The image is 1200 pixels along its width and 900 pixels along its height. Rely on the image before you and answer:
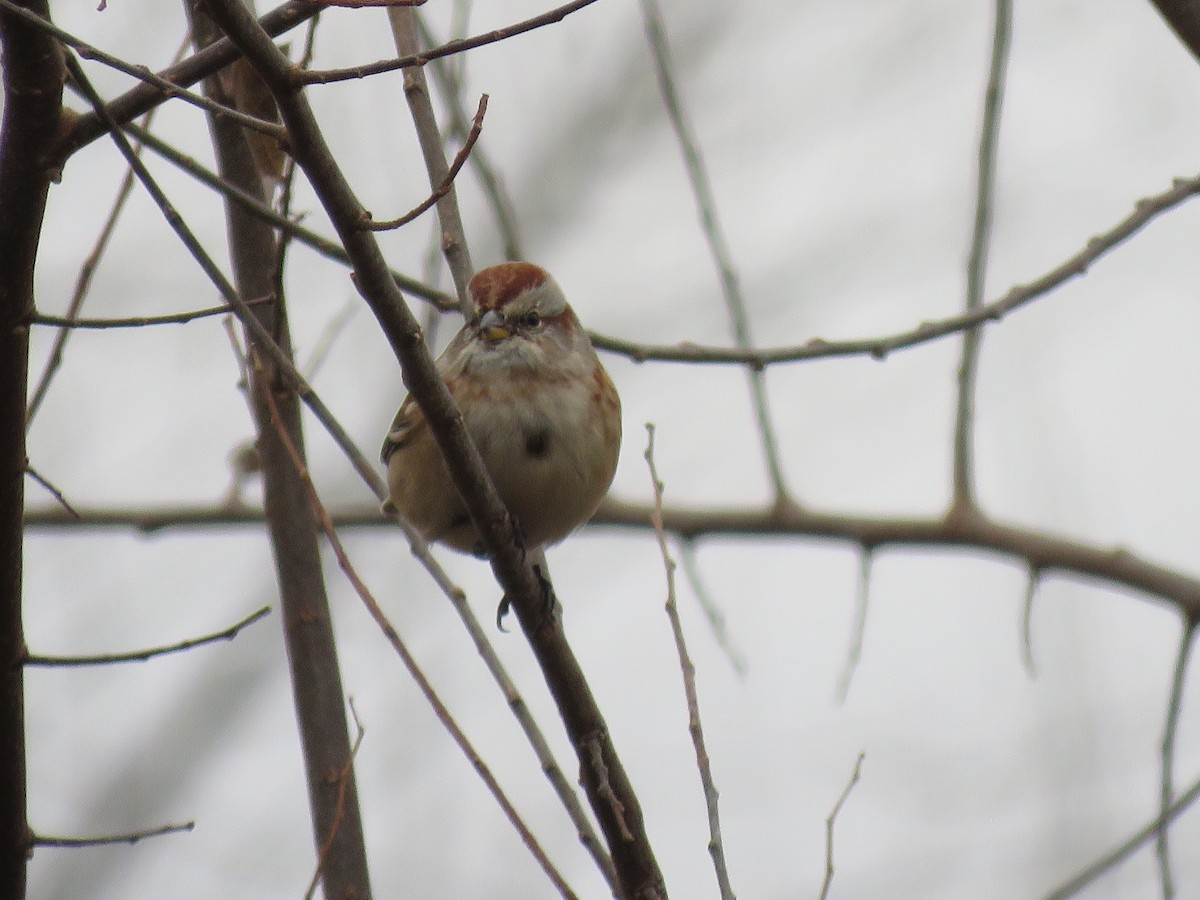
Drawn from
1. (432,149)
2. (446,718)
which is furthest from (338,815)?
(432,149)

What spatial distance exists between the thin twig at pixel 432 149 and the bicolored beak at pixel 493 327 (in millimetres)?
323

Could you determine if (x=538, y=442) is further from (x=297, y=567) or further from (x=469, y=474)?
→ (x=469, y=474)

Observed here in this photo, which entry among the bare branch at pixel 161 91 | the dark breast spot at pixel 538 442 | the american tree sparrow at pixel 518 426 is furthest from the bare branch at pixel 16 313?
the dark breast spot at pixel 538 442

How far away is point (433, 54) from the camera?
2.03m

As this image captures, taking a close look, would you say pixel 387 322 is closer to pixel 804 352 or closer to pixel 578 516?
pixel 804 352

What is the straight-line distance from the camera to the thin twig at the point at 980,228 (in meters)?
3.60

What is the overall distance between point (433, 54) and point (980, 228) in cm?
226

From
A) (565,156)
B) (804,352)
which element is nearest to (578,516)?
(804,352)

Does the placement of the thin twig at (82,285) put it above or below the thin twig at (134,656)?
above

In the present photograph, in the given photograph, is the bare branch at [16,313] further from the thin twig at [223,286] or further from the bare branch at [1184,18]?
the bare branch at [1184,18]

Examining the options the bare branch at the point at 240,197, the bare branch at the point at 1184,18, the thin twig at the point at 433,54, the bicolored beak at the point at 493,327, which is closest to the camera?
the thin twig at the point at 433,54

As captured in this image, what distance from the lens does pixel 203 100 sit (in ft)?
6.89

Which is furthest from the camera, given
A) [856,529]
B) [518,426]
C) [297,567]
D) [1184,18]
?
[856,529]

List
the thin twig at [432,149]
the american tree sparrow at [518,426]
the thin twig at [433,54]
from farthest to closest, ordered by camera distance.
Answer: the american tree sparrow at [518,426]
the thin twig at [432,149]
the thin twig at [433,54]
